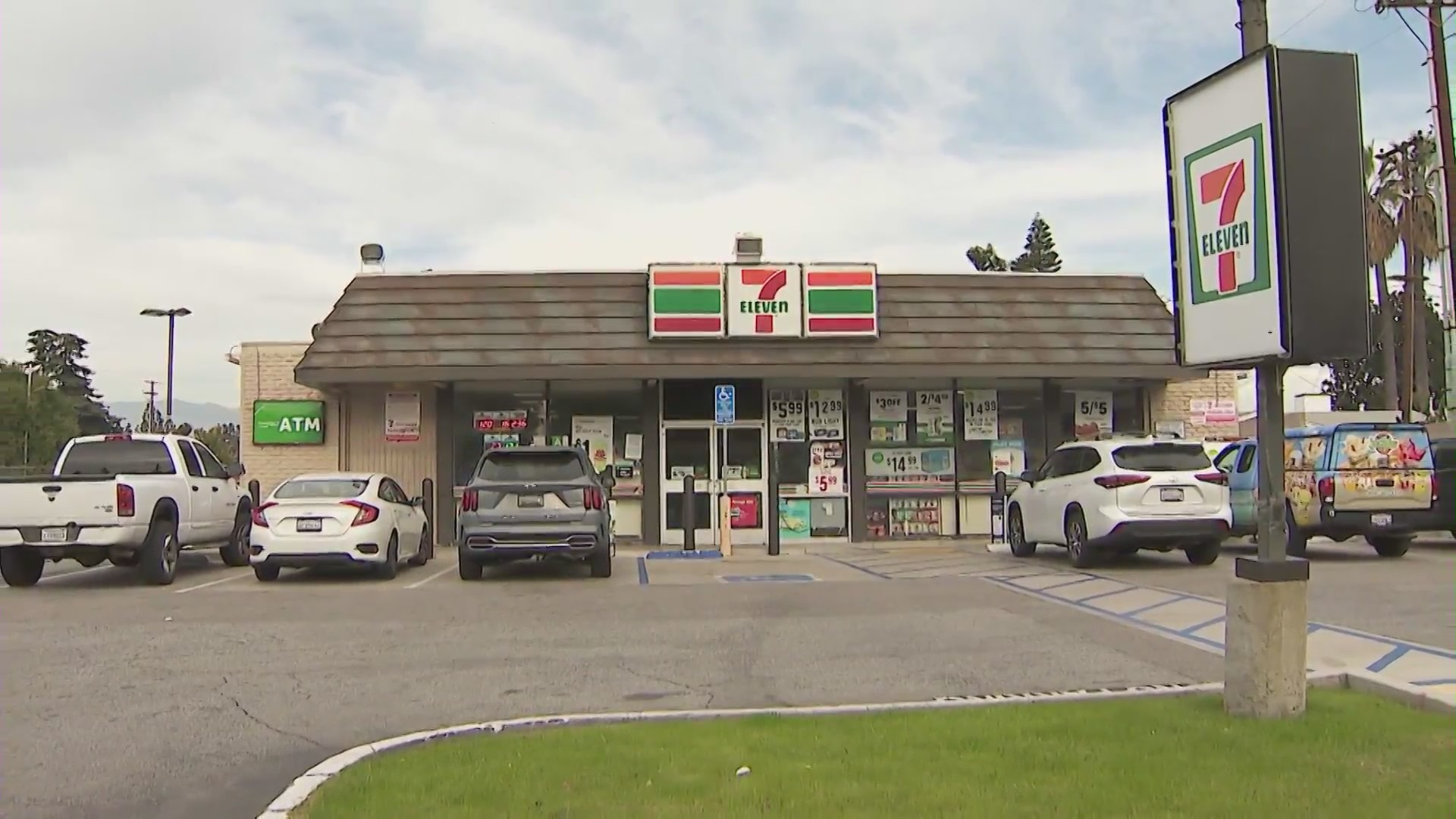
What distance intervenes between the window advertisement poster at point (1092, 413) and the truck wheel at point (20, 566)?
55.6ft

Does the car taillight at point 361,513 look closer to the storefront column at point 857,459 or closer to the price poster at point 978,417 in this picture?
the storefront column at point 857,459

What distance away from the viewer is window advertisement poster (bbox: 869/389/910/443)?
72.3ft

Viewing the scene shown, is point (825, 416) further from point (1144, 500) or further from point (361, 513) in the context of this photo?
point (361, 513)

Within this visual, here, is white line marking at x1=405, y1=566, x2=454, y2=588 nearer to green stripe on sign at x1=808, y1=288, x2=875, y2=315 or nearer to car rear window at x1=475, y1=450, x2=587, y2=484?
car rear window at x1=475, y1=450, x2=587, y2=484

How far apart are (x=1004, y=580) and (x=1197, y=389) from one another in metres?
10.4

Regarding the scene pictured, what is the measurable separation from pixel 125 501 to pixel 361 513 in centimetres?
267

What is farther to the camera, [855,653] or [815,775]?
[855,653]

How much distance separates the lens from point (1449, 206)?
923 inches

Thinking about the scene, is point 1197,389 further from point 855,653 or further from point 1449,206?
point 855,653

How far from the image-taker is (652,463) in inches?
838

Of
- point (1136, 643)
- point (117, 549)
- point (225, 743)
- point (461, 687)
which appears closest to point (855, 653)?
point (1136, 643)

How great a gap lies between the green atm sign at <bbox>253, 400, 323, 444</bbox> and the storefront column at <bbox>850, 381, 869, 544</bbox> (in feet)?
31.1

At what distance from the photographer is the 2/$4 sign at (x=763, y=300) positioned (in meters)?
20.5

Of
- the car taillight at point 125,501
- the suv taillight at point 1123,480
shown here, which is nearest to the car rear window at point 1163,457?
the suv taillight at point 1123,480
